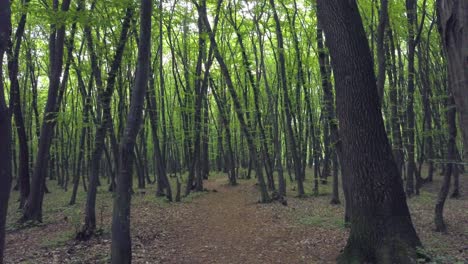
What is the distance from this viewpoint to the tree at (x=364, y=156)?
556 cm

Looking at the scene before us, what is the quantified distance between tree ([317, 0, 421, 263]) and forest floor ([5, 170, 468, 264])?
0.79 meters

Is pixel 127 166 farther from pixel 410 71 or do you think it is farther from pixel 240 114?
pixel 410 71

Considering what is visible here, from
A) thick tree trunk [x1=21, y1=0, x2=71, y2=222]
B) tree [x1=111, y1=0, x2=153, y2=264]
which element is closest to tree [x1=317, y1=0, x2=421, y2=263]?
tree [x1=111, y1=0, x2=153, y2=264]

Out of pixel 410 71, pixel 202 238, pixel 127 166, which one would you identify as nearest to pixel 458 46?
pixel 127 166

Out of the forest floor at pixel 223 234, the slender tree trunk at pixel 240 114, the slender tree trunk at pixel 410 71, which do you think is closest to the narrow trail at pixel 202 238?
the forest floor at pixel 223 234

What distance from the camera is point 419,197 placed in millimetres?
15383

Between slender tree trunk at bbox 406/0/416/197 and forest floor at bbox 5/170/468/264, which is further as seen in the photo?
slender tree trunk at bbox 406/0/416/197

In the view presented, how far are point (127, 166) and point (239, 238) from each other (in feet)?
14.5

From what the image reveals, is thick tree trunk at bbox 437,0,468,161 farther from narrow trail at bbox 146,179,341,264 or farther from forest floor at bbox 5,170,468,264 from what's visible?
narrow trail at bbox 146,179,341,264

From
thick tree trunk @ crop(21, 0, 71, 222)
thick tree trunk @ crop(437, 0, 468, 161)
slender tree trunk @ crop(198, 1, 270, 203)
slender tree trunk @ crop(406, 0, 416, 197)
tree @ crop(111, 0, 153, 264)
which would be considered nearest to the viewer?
thick tree trunk @ crop(437, 0, 468, 161)

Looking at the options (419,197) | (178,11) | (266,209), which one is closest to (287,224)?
(266,209)

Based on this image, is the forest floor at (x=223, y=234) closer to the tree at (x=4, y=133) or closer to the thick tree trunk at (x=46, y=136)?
the thick tree trunk at (x=46, y=136)

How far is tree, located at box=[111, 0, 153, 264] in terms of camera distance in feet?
20.8

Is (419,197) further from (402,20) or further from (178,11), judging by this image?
(178,11)
